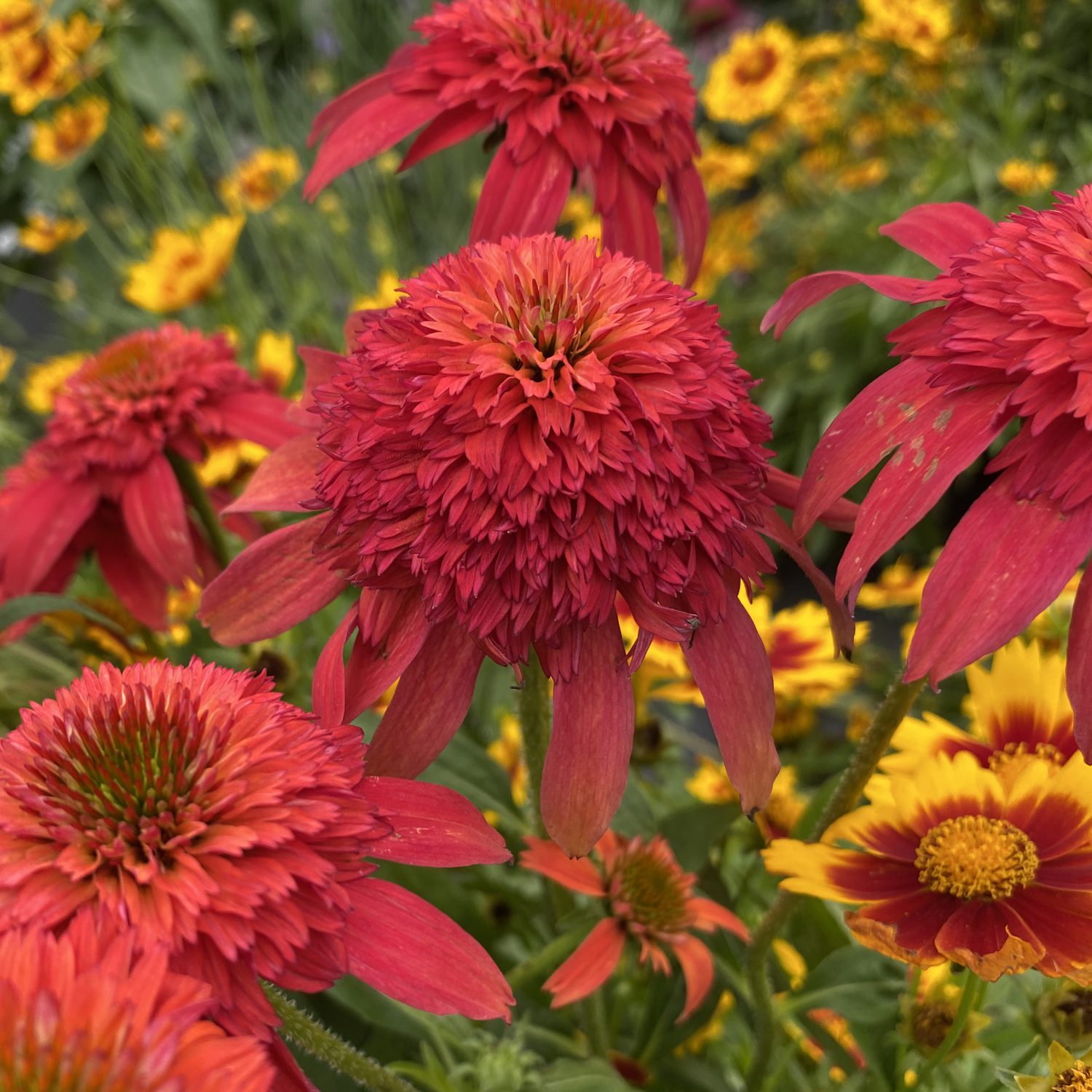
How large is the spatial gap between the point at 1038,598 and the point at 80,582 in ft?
3.24

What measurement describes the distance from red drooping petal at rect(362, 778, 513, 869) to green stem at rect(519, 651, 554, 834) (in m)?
0.08

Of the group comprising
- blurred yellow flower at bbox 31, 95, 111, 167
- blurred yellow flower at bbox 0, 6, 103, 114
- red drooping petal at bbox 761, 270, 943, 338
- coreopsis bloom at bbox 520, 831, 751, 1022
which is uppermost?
blurred yellow flower at bbox 0, 6, 103, 114

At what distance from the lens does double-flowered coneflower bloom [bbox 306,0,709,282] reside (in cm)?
52

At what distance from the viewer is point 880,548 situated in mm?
362

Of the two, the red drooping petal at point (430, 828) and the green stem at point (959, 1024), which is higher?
the red drooping petal at point (430, 828)

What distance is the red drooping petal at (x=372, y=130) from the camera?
21.3 inches

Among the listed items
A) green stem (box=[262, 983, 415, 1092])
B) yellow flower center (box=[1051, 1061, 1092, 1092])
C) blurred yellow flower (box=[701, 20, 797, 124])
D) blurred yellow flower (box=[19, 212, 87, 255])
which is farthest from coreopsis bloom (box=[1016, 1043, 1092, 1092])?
blurred yellow flower (box=[701, 20, 797, 124])

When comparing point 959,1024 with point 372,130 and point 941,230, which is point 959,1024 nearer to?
point 941,230

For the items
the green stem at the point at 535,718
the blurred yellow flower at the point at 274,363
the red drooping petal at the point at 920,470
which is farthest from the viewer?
the blurred yellow flower at the point at 274,363

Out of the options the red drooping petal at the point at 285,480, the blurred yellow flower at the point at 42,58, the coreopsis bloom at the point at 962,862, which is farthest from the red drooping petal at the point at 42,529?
the blurred yellow flower at the point at 42,58

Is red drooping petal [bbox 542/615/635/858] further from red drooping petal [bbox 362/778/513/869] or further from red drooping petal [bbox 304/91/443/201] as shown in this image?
red drooping petal [bbox 304/91/443/201]

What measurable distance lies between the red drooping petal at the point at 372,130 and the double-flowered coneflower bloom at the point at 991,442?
10.4 inches

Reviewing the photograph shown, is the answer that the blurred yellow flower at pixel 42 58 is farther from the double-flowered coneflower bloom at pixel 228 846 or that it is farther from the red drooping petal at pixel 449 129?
the double-flowered coneflower bloom at pixel 228 846

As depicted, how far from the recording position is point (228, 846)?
0.32 meters
